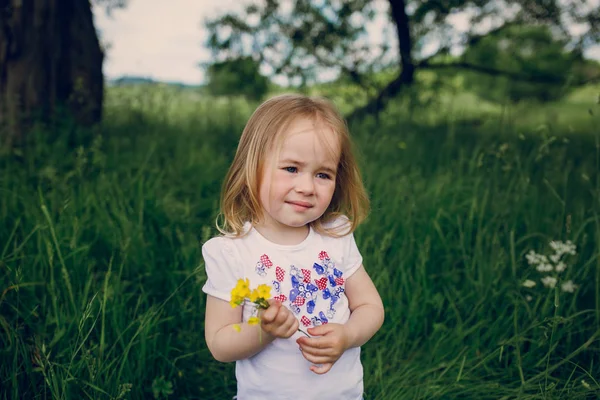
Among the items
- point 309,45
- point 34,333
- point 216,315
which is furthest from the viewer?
point 309,45

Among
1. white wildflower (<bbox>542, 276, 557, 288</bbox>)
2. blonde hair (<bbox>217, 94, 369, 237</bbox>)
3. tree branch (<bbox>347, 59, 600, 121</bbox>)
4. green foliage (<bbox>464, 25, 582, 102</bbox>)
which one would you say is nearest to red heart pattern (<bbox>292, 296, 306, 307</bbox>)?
blonde hair (<bbox>217, 94, 369, 237</bbox>)

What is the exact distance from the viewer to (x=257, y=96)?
5.50 m

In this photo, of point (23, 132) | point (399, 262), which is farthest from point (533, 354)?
point (23, 132)

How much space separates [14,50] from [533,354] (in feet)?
12.5

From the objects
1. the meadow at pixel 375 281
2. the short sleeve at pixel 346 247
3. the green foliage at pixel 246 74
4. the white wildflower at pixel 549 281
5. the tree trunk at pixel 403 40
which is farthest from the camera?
the green foliage at pixel 246 74

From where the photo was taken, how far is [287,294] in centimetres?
152

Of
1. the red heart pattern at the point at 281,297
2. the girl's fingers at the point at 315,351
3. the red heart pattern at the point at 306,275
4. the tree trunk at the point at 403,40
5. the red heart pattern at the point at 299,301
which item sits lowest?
the girl's fingers at the point at 315,351

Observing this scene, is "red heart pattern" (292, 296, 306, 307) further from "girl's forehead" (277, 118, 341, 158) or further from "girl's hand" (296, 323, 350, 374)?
"girl's forehead" (277, 118, 341, 158)

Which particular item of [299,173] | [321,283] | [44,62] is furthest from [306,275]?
[44,62]

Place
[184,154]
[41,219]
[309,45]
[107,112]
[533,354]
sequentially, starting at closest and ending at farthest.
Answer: [533,354], [41,219], [184,154], [107,112], [309,45]

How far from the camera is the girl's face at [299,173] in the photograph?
59.9 inches

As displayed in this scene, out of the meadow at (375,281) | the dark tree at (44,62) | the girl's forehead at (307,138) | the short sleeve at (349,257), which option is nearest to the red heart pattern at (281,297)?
the short sleeve at (349,257)

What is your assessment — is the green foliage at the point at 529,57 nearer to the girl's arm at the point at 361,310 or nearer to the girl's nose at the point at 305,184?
the girl's arm at the point at 361,310

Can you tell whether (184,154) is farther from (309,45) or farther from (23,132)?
(309,45)
